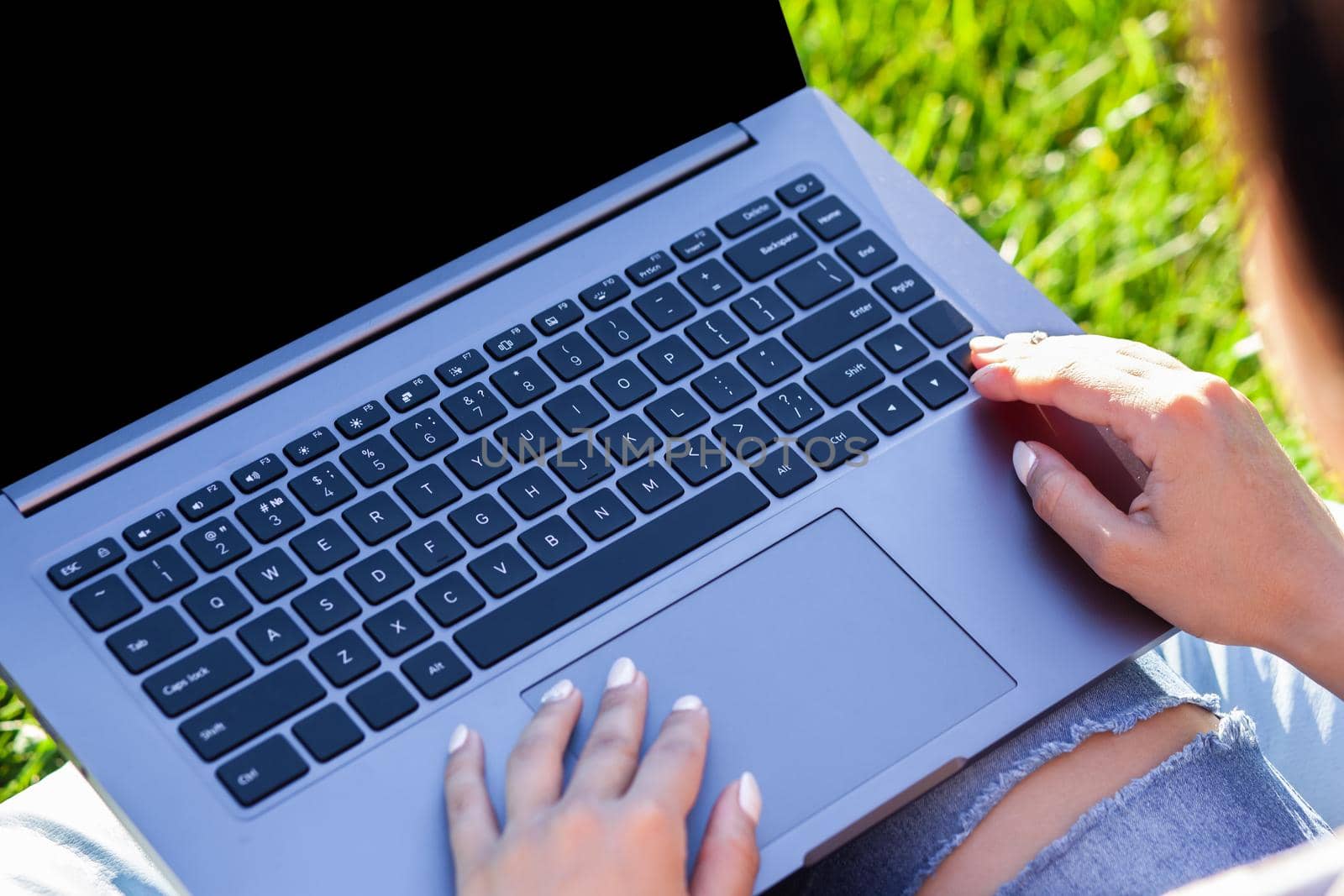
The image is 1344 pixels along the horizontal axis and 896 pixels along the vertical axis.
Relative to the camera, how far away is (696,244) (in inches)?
38.2

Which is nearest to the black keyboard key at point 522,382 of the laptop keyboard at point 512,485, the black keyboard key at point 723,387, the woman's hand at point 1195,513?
the laptop keyboard at point 512,485

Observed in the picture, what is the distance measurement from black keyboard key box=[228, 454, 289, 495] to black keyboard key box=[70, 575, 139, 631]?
95 mm

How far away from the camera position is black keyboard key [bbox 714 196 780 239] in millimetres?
977

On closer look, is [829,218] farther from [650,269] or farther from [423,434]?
[423,434]

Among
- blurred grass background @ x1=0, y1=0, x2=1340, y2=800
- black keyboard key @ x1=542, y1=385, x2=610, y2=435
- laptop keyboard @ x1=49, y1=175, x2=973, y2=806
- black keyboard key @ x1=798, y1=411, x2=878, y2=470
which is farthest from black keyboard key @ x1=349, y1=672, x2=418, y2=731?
blurred grass background @ x1=0, y1=0, x2=1340, y2=800

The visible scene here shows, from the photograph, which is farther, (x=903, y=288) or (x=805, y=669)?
(x=903, y=288)

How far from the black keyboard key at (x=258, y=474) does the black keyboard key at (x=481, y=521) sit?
0.40ft

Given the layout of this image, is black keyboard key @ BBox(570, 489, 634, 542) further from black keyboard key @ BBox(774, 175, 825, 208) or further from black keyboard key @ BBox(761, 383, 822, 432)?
black keyboard key @ BBox(774, 175, 825, 208)

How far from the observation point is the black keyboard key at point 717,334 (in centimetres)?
92

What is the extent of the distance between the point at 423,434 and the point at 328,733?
0.70 ft

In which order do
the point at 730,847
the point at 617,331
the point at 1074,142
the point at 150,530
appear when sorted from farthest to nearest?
the point at 1074,142
the point at 617,331
the point at 150,530
the point at 730,847

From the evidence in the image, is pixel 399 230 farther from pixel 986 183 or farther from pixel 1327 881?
pixel 986 183

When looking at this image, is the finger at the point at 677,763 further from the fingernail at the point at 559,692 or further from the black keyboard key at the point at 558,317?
the black keyboard key at the point at 558,317

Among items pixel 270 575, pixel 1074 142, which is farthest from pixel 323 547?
pixel 1074 142
